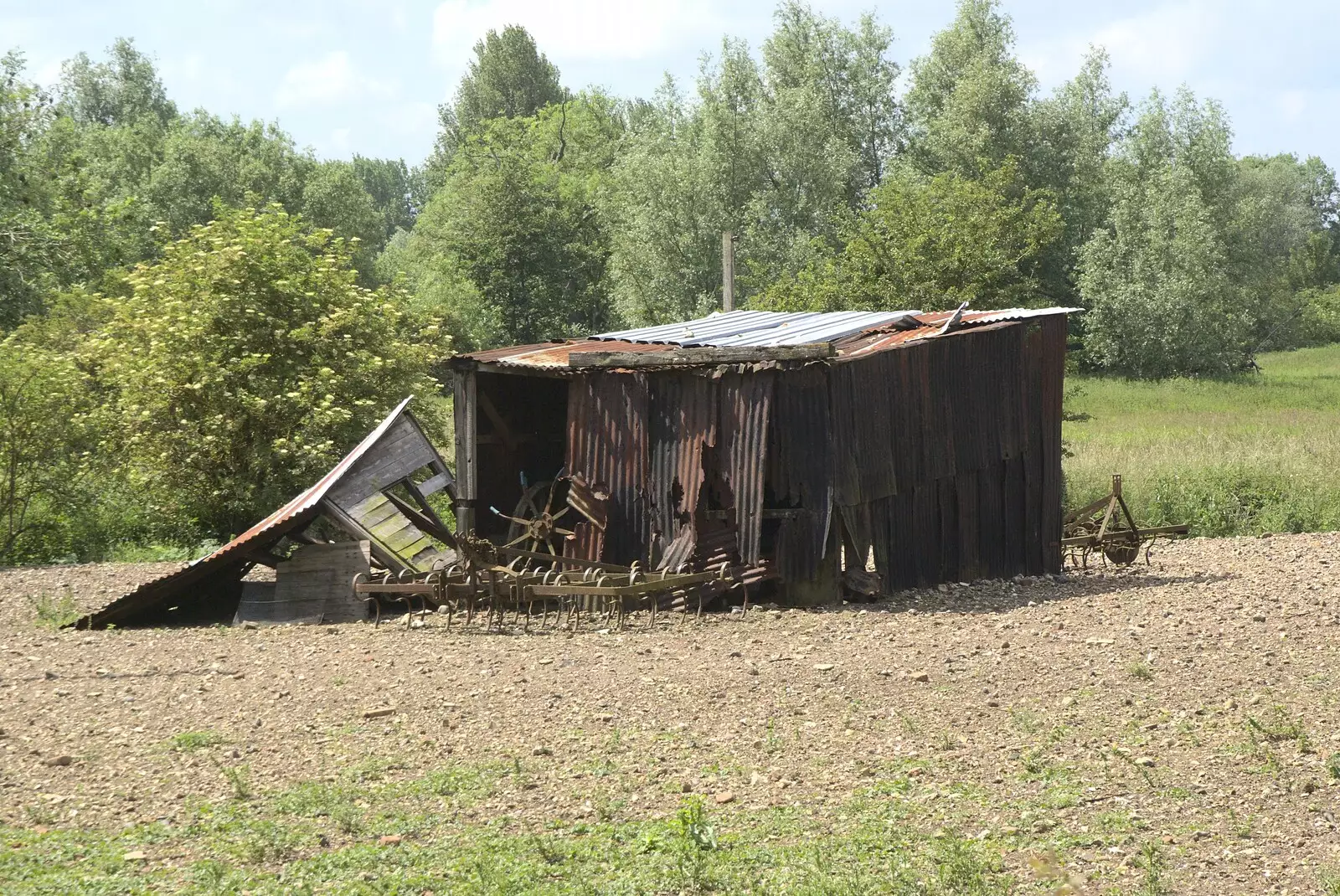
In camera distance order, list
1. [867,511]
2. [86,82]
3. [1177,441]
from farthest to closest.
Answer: [86,82] → [1177,441] → [867,511]

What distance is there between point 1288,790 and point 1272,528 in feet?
52.2

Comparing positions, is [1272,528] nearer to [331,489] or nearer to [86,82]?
[331,489]

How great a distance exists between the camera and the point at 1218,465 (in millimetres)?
23531

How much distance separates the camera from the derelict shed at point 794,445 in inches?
523

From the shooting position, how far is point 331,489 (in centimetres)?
1384

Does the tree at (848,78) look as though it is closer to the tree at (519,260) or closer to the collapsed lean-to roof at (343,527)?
the tree at (519,260)

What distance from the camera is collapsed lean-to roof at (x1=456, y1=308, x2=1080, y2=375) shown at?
13.1m

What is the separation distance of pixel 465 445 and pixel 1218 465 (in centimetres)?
1446

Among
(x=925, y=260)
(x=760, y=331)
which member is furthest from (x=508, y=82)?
(x=760, y=331)

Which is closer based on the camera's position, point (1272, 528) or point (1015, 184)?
point (1272, 528)

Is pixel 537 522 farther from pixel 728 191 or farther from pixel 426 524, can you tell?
pixel 728 191

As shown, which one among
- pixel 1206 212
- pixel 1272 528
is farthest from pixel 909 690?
pixel 1206 212

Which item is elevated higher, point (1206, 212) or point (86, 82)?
point (86, 82)

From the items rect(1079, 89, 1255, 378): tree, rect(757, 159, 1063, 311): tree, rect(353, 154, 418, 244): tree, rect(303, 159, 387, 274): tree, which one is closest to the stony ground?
rect(757, 159, 1063, 311): tree
